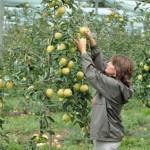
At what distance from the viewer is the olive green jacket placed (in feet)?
12.8

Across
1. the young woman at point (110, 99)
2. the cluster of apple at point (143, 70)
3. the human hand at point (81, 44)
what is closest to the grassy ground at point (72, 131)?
the cluster of apple at point (143, 70)

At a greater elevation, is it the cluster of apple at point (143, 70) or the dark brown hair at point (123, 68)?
the dark brown hair at point (123, 68)

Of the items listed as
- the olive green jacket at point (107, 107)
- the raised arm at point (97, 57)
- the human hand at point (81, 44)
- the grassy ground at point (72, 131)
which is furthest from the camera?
the grassy ground at point (72, 131)

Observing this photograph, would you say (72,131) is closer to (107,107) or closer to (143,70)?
(143,70)

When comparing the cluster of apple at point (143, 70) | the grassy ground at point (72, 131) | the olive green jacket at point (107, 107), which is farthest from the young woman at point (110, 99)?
the cluster of apple at point (143, 70)

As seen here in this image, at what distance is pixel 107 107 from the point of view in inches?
157

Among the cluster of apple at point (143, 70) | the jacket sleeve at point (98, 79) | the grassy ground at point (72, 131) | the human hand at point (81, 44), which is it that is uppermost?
the human hand at point (81, 44)

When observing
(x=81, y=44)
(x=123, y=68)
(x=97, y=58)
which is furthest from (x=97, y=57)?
(x=81, y=44)

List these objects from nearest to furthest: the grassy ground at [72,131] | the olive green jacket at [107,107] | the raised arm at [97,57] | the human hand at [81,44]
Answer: the human hand at [81,44], the olive green jacket at [107,107], the raised arm at [97,57], the grassy ground at [72,131]

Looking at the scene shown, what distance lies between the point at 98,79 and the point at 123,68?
21 cm

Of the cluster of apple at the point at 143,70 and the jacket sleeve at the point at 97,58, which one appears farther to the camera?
the cluster of apple at the point at 143,70

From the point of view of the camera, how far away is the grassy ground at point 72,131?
5.90 metres

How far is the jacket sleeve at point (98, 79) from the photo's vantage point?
3.73m

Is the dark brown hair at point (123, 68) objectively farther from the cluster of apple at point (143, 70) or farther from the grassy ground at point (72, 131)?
the cluster of apple at point (143, 70)
